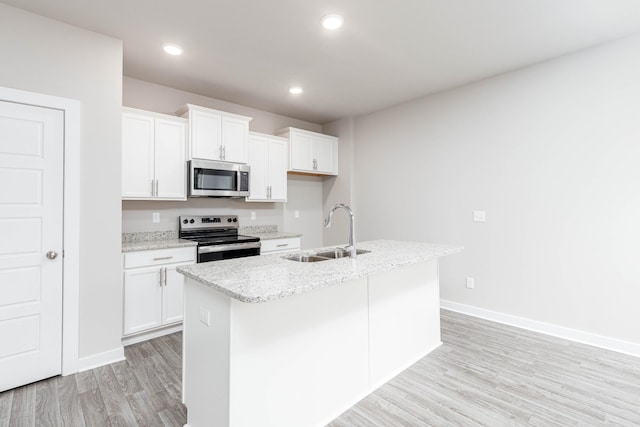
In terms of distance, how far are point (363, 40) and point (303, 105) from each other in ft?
6.02

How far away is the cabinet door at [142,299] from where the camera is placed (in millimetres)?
2924

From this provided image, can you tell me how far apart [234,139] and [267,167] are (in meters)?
0.62

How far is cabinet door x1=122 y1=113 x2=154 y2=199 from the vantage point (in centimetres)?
315

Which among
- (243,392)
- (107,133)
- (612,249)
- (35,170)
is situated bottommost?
(243,392)

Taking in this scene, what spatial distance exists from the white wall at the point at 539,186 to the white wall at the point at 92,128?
11.0ft

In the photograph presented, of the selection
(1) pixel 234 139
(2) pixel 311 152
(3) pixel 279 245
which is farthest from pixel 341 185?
(1) pixel 234 139

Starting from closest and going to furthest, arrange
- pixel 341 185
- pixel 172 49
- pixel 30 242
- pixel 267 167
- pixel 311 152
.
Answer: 1. pixel 30 242
2. pixel 172 49
3. pixel 267 167
4. pixel 311 152
5. pixel 341 185

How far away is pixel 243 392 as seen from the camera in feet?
5.03

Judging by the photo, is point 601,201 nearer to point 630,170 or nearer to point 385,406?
point 630,170

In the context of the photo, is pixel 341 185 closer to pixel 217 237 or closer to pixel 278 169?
pixel 278 169

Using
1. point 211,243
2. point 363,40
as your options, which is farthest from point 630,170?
point 211,243

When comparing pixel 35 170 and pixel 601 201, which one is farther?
pixel 601 201

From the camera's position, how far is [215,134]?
3715mm

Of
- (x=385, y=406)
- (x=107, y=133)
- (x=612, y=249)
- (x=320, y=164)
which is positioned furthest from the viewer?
(x=320, y=164)
